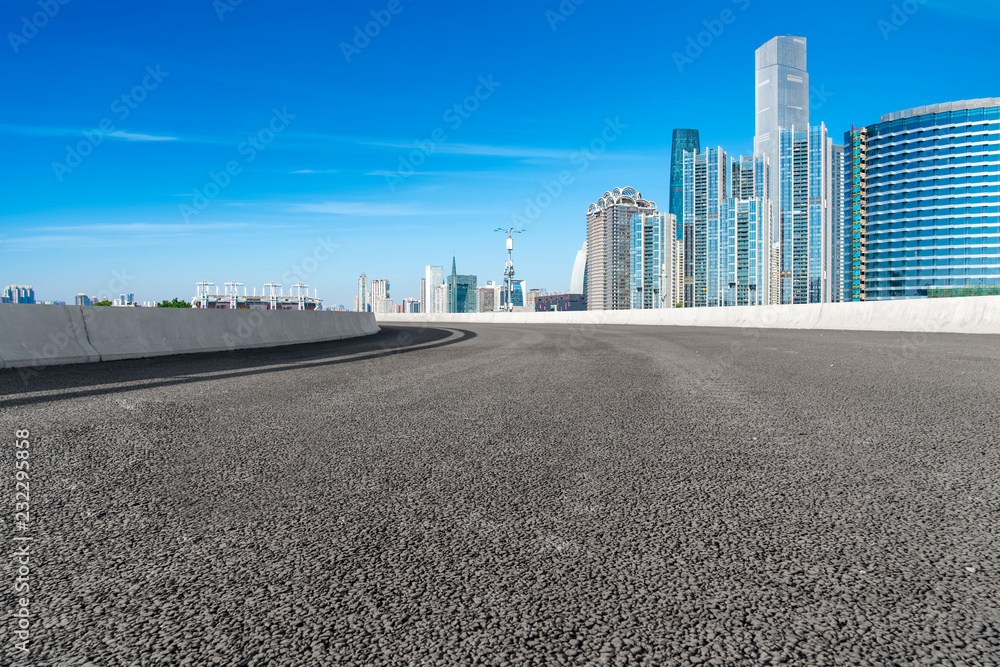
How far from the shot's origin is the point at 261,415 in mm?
5996

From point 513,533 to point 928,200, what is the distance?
208 m

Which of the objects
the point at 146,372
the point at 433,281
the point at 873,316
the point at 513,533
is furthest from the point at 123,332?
the point at 433,281

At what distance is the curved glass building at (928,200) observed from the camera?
163m

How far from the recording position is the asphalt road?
199cm

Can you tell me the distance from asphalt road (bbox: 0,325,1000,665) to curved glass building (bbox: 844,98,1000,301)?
183 meters

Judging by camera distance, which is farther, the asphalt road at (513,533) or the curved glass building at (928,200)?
the curved glass building at (928,200)

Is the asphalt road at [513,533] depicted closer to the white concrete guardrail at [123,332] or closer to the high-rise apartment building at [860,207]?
the white concrete guardrail at [123,332]

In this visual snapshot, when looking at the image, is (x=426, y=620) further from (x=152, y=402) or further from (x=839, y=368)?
(x=839, y=368)

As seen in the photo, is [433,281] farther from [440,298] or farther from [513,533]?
[513,533]

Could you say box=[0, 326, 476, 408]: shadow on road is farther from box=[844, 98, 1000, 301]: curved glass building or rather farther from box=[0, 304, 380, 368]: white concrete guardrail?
box=[844, 98, 1000, 301]: curved glass building

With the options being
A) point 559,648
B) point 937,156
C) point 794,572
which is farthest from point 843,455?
point 937,156

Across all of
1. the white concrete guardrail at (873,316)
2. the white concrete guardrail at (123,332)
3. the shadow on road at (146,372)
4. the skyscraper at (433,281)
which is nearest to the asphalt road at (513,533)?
the shadow on road at (146,372)

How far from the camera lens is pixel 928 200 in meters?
170

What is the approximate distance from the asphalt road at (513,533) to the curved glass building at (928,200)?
182992 mm
